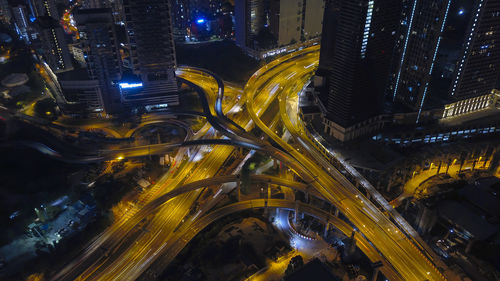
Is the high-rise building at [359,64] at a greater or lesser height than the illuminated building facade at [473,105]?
greater

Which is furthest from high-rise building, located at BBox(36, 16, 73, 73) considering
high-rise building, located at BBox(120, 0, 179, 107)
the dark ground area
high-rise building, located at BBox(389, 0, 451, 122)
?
high-rise building, located at BBox(389, 0, 451, 122)

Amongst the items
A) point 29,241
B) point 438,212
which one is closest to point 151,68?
point 29,241

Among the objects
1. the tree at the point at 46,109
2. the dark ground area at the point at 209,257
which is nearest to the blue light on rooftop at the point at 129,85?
the tree at the point at 46,109

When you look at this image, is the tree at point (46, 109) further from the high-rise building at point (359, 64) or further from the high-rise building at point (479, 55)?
the high-rise building at point (479, 55)

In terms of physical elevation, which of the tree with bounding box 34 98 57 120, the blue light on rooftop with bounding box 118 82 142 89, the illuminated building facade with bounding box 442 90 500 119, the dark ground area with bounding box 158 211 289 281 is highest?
the blue light on rooftop with bounding box 118 82 142 89

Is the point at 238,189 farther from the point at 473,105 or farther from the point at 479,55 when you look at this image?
the point at 473,105

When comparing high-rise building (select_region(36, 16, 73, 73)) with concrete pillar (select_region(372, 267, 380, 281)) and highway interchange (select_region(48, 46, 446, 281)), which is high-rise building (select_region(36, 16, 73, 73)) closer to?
highway interchange (select_region(48, 46, 446, 281))
